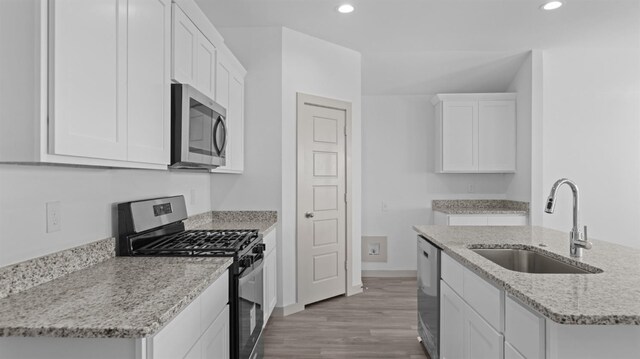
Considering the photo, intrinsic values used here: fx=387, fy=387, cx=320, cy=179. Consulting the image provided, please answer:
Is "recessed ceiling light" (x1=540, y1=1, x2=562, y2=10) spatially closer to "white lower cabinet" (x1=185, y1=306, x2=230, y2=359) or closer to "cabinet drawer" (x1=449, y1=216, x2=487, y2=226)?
"cabinet drawer" (x1=449, y1=216, x2=487, y2=226)

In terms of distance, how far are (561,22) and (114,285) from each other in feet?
13.8

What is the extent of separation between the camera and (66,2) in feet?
3.66

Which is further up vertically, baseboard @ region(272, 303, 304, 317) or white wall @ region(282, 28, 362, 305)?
white wall @ region(282, 28, 362, 305)

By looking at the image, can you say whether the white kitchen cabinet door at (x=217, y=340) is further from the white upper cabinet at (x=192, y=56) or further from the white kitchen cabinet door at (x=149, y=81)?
the white upper cabinet at (x=192, y=56)

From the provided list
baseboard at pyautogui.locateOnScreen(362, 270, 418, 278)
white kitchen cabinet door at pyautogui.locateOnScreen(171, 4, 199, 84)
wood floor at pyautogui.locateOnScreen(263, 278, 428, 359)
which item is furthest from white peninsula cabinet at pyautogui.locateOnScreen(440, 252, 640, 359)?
baseboard at pyautogui.locateOnScreen(362, 270, 418, 278)

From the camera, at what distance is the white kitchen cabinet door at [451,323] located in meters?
2.00

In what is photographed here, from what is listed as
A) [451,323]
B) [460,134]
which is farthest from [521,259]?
[460,134]

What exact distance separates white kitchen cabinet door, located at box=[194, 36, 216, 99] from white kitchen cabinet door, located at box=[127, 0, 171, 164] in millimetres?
430

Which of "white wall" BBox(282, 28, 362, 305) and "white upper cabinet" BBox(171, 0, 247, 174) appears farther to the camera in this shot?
"white wall" BBox(282, 28, 362, 305)

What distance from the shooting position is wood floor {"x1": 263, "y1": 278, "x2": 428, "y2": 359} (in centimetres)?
285

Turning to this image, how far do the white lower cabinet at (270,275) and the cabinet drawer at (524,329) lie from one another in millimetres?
1865

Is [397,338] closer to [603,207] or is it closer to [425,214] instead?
[425,214]

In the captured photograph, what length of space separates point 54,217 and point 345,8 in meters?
2.68

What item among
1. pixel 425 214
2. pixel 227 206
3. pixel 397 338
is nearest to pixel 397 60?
pixel 425 214
